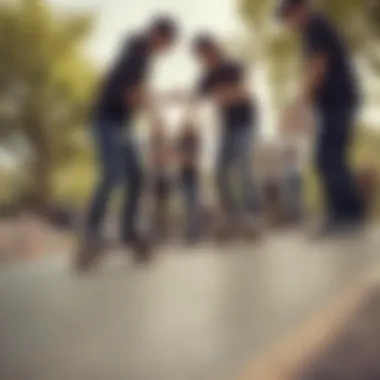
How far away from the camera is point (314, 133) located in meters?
0.99

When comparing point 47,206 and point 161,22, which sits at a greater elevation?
point 161,22

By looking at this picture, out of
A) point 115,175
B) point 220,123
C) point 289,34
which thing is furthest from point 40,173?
point 289,34

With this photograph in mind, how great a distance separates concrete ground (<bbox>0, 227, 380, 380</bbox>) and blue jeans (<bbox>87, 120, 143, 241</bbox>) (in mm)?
49

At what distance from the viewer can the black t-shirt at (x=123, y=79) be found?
101 cm

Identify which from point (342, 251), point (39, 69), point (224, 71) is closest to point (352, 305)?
point (342, 251)

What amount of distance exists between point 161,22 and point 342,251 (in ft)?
1.15

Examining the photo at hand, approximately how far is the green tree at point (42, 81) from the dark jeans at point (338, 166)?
0.96 feet

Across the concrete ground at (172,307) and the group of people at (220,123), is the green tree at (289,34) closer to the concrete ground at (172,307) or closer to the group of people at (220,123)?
the group of people at (220,123)

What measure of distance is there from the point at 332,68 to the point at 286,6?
3.7 inches

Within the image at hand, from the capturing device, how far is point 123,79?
1.01 metres

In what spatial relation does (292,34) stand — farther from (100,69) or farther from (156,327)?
(156,327)

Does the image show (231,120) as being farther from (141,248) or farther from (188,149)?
(141,248)

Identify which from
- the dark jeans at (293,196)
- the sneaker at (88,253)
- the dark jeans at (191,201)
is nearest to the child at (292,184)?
the dark jeans at (293,196)

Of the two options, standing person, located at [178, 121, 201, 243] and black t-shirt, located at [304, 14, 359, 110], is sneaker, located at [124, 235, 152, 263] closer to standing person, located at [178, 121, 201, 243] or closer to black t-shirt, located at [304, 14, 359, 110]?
standing person, located at [178, 121, 201, 243]
